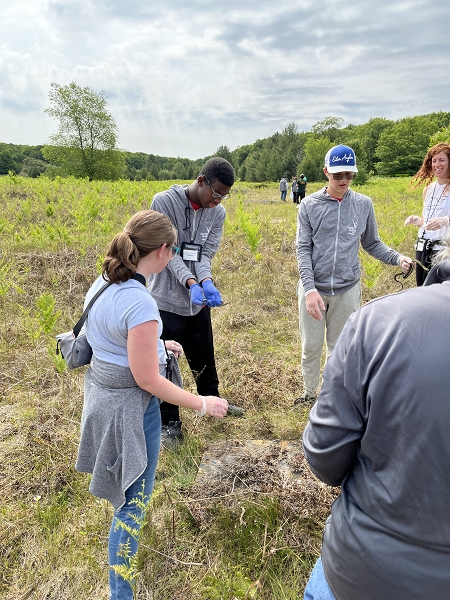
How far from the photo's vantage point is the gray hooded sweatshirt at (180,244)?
267 cm

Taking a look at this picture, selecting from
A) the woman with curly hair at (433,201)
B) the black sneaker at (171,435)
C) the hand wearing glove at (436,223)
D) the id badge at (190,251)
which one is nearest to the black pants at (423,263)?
the woman with curly hair at (433,201)

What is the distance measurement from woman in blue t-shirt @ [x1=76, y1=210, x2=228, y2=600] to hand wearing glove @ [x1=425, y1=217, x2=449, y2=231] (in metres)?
2.92

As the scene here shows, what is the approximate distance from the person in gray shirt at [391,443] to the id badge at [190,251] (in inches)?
76.5

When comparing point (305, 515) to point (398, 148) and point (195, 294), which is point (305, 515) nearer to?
point (195, 294)

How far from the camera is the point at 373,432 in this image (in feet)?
2.83

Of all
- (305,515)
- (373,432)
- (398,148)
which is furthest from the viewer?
(398,148)

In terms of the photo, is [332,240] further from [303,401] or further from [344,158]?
[303,401]

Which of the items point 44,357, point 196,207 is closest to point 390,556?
point 196,207

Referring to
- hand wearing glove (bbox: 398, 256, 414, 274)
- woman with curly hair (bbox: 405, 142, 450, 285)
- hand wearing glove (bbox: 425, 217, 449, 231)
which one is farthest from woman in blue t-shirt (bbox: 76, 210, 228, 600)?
woman with curly hair (bbox: 405, 142, 450, 285)

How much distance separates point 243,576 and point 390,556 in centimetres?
130

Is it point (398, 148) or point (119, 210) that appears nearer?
point (119, 210)

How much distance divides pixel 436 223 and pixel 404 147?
213 ft

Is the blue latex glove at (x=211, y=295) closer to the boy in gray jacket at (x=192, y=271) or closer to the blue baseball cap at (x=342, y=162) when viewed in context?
the boy in gray jacket at (x=192, y=271)

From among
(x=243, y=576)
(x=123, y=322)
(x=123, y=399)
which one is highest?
(x=123, y=322)
